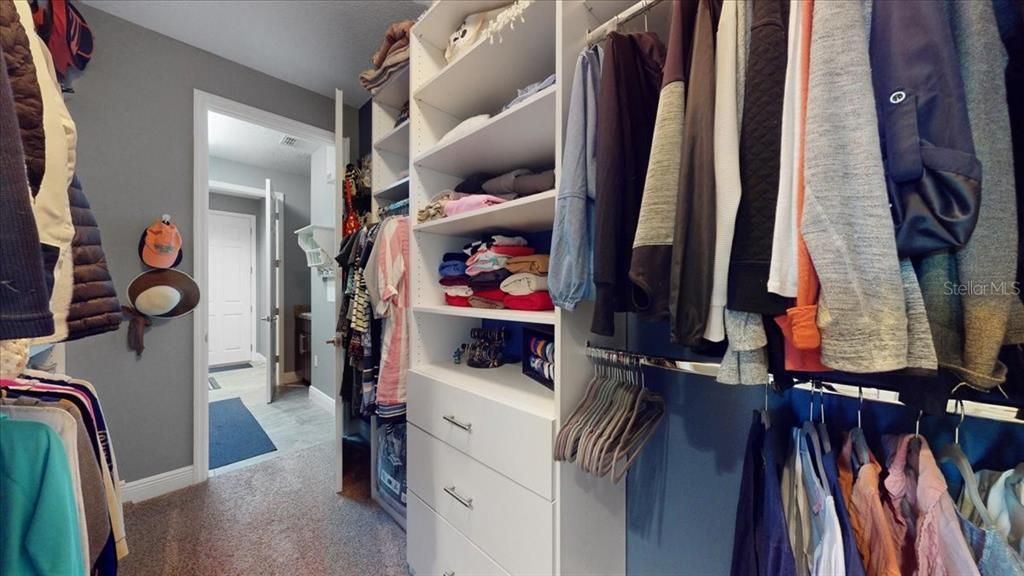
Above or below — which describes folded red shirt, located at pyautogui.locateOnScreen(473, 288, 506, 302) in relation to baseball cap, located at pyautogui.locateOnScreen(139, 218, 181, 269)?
below

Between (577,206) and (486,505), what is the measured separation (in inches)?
36.7

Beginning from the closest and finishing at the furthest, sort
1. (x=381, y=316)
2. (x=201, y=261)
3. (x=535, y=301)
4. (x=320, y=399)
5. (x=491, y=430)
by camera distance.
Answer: (x=491, y=430), (x=535, y=301), (x=381, y=316), (x=201, y=261), (x=320, y=399)

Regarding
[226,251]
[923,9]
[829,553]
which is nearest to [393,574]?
[829,553]

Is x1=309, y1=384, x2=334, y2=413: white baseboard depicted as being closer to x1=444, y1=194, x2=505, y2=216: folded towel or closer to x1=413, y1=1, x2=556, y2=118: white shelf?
x1=444, y1=194, x2=505, y2=216: folded towel

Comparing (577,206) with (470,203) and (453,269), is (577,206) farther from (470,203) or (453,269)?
(453,269)

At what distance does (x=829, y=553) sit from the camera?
63 centimetres

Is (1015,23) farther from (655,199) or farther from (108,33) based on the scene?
(108,33)

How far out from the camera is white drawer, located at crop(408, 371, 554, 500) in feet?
3.16

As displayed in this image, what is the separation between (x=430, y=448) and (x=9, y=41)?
133cm

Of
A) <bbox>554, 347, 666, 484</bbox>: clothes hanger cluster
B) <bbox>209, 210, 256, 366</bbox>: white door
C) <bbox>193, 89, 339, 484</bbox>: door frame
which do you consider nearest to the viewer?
<bbox>554, 347, 666, 484</bbox>: clothes hanger cluster

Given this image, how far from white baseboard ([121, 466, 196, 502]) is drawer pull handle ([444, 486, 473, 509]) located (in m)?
1.88

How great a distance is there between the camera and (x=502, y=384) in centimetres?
125

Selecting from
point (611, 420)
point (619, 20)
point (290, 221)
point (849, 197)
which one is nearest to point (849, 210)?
point (849, 197)

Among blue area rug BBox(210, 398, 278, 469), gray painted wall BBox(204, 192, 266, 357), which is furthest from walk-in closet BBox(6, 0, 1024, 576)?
gray painted wall BBox(204, 192, 266, 357)
